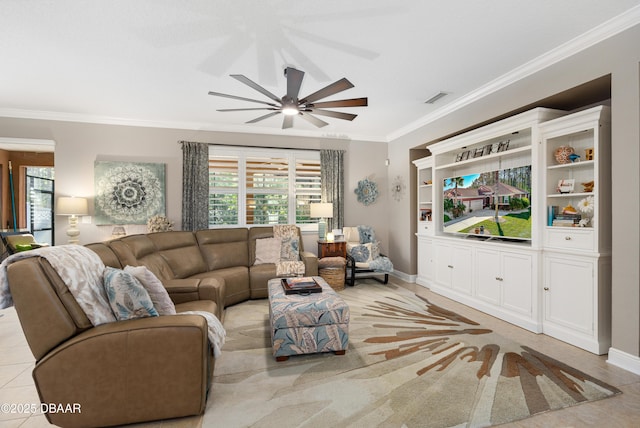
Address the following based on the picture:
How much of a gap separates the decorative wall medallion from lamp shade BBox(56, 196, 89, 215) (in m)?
0.29

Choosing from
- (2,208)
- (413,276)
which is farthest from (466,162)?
(2,208)

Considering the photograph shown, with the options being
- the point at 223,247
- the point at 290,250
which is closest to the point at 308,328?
the point at 290,250

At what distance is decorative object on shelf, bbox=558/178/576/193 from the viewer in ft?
9.80

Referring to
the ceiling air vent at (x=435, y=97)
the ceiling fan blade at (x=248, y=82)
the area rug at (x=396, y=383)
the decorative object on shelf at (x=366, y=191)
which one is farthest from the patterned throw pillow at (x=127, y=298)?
the decorative object on shelf at (x=366, y=191)

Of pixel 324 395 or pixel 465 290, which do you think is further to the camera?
pixel 465 290

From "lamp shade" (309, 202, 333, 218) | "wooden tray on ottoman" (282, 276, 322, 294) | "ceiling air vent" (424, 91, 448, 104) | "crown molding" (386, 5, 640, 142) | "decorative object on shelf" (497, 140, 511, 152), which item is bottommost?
"wooden tray on ottoman" (282, 276, 322, 294)

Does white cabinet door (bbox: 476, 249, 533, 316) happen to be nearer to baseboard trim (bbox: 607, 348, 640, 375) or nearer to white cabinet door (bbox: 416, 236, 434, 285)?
baseboard trim (bbox: 607, 348, 640, 375)

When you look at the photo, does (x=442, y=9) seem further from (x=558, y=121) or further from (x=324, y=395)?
(x=324, y=395)

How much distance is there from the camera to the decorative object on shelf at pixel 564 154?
3.00 metres

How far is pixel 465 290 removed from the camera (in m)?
4.11

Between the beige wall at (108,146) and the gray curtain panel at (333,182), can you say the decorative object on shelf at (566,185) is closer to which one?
the gray curtain panel at (333,182)

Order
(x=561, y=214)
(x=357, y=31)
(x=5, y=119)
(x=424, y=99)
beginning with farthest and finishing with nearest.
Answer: (x=5, y=119) < (x=424, y=99) < (x=561, y=214) < (x=357, y=31)

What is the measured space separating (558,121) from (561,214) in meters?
0.92

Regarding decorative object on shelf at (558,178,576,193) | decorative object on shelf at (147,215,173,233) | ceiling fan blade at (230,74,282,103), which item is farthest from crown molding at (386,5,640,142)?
decorative object on shelf at (147,215,173,233)
